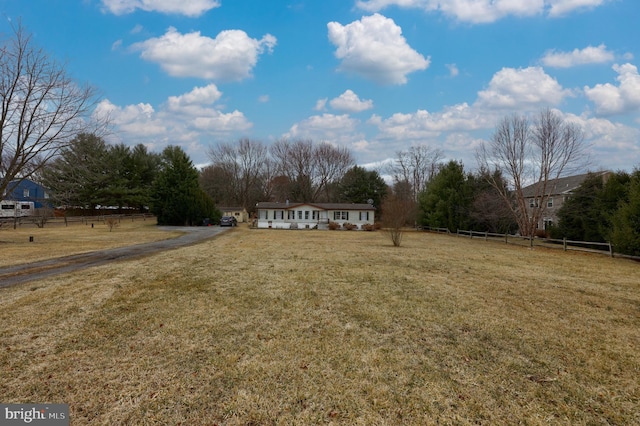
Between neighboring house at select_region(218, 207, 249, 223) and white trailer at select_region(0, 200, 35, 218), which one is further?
neighboring house at select_region(218, 207, 249, 223)

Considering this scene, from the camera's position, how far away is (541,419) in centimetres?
308

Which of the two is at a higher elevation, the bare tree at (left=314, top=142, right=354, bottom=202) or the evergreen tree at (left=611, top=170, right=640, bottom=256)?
the bare tree at (left=314, top=142, right=354, bottom=202)

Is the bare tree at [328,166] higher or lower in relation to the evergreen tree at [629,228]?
higher

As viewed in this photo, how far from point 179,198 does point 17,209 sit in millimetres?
26133

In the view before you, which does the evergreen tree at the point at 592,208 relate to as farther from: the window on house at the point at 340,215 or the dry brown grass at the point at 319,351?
the window on house at the point at 340,215

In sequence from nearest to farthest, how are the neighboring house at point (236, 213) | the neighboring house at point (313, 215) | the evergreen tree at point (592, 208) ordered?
the evergreen tree at point (592, 208) < the neighboring house at point (313, 215) < the neighboring house at point (236, 213)

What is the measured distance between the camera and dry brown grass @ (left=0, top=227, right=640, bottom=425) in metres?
3.24

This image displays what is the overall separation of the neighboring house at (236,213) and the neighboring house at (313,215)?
7.66 metres

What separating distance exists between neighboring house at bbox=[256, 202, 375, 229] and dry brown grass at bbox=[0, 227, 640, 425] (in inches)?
1275
